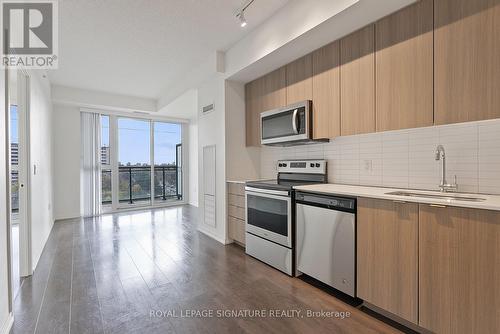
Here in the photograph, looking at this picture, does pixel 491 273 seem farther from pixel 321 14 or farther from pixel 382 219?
pixel 321 14

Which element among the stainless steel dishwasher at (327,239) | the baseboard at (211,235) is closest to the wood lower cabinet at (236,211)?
the baseboard at (211,235)

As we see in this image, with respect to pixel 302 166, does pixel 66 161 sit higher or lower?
higher

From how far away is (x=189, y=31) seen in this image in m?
2.98

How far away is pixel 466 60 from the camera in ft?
5.37

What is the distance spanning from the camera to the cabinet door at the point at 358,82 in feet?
7.14

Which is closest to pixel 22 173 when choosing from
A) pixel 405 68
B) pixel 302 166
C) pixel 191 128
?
pixel 302 166

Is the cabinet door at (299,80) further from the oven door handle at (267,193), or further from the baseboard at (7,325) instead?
the baseboard at (7,325)

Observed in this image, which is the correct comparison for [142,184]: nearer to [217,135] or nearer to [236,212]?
[217,135]

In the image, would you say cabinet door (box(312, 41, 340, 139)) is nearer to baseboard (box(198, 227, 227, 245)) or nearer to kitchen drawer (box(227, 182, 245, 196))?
kitchen drawer (box(227, 182, 245, 196))

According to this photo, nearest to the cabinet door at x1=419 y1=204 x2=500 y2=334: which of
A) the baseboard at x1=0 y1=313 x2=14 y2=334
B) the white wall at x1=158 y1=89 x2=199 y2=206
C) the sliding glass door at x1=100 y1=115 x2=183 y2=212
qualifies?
the baseboard at x1=0 y1=313 x2=14 y2=334

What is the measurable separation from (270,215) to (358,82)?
5.42 ft

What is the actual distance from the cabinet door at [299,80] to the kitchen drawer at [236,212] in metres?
1.59

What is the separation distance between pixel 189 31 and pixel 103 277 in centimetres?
293

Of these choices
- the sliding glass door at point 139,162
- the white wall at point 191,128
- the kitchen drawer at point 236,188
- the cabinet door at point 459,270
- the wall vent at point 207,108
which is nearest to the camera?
the cabinet door at point 459,270
